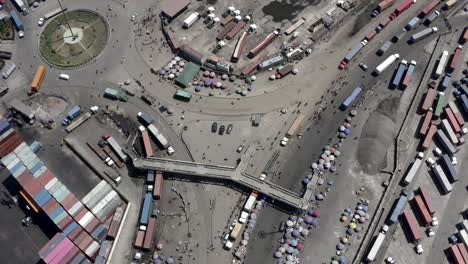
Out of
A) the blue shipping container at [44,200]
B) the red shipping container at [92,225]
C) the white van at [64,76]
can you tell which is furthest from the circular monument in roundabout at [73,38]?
the red shipping container at [92,225]

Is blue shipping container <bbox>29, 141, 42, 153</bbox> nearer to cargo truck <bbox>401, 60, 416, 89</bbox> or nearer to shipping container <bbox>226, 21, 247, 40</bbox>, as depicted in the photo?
shipping container <bbox>226, 21, 247, 40</bbox>

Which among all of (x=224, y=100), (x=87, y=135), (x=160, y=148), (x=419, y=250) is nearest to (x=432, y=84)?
(x=419, y=250)

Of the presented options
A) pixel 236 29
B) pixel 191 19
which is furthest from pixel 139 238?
pixel 236 29

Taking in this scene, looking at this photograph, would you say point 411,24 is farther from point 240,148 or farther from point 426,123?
point 240,148

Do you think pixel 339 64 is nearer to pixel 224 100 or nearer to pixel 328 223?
pixel 224 100

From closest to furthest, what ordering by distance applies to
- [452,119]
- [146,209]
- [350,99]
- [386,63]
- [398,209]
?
[146,209], [398,209], [452,119], [350,99], [386,63]

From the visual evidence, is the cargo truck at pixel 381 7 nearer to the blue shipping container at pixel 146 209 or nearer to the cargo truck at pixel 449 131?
the cargo truck at pixel 449 131
